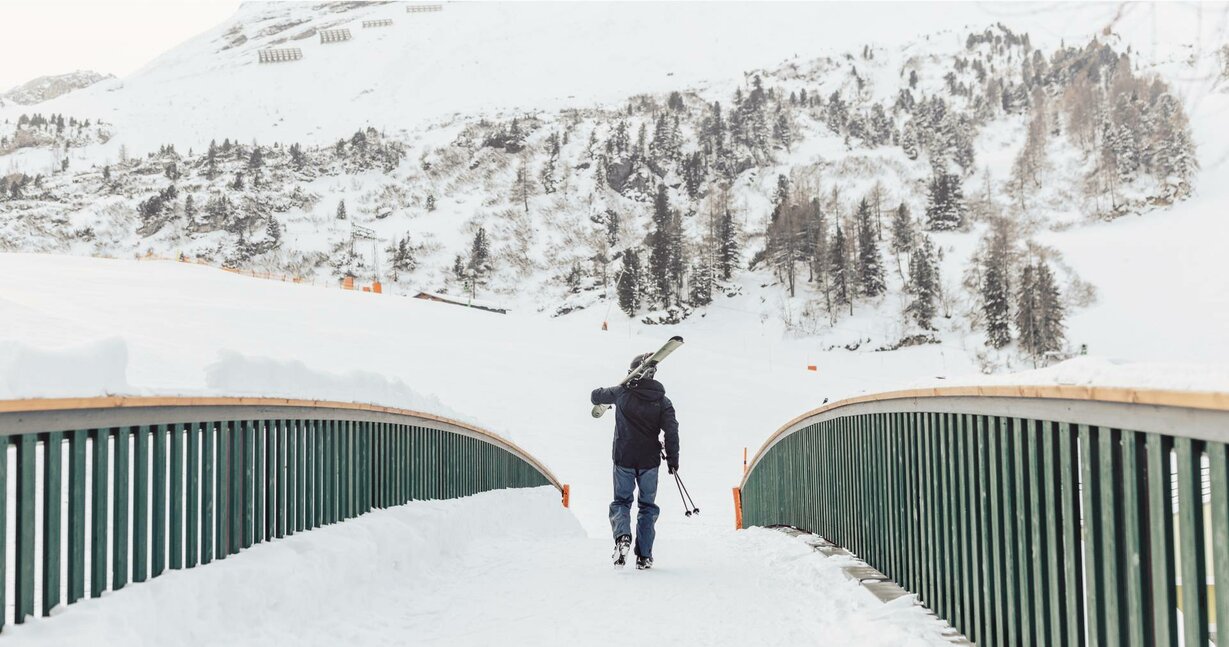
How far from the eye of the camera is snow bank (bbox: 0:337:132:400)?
2.95 m

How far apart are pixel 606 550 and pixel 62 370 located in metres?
5.71

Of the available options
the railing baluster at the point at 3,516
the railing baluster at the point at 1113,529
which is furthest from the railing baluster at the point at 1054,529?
the railing baluster at the point at 3,516

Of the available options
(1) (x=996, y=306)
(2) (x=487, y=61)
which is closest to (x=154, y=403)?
(1) (x=996, y=306)

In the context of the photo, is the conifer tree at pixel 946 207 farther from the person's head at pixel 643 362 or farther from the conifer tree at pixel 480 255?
the person's head at pixel 643 362

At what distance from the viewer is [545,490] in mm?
15328

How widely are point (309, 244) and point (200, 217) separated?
37.1 feet

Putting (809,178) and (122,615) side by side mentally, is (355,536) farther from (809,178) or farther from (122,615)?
(809,178)

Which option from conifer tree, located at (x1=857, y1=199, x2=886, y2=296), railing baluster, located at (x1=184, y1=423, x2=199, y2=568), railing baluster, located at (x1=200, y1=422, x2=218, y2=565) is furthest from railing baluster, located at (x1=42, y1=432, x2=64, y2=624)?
conifer tree, located at (x1=857, y1=199, x2=886, y2=296)

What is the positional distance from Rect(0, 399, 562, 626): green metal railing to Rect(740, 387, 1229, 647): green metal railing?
372cm

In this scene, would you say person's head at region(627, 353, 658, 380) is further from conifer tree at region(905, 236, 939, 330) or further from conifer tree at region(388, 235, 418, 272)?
conifer tree at region(388, 235, 418, 272)

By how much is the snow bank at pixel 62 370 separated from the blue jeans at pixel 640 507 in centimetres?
429

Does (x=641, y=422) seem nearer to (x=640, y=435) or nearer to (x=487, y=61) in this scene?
(x=640, y=435)

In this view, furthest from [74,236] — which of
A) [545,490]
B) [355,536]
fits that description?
[355,536]

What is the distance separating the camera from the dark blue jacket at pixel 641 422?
7234 millimetres
